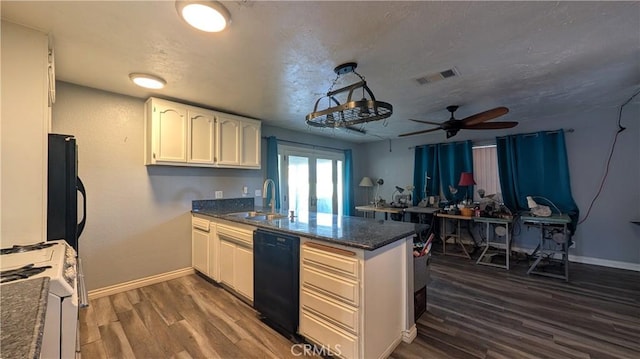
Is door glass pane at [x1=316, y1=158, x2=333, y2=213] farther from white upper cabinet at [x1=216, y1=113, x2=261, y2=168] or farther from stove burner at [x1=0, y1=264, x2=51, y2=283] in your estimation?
stove burner at [x1=0, y1=264, x2=51, y2=283]

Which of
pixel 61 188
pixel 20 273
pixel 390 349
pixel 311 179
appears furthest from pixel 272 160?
pixel 20 273

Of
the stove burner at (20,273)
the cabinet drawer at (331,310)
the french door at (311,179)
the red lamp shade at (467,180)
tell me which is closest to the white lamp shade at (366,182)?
the french door at (311,179)

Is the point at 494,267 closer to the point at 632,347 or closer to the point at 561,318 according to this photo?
the point at 561,318

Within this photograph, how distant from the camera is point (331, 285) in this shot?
5.85 ft

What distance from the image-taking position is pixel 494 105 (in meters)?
3.37

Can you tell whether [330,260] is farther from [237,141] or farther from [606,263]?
[606,263]

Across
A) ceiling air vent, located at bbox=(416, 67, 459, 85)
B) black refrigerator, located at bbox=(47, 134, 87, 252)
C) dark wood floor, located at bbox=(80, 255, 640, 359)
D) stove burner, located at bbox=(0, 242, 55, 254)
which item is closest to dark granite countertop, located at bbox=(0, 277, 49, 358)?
stove burner, located at bbox=(0, 242, 55, 254)

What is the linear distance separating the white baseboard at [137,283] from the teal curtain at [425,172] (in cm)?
453

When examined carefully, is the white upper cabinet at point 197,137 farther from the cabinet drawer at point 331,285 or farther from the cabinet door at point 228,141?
the cabinet drawer at point 331,285

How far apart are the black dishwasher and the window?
14.2 ft

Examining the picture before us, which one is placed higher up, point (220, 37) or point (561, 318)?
point (220, 37)

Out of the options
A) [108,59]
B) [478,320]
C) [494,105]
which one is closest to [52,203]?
[108,59]

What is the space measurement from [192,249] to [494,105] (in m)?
4.51

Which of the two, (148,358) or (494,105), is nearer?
(148,358)
